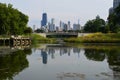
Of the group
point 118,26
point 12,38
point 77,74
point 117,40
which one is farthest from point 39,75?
point 118,26

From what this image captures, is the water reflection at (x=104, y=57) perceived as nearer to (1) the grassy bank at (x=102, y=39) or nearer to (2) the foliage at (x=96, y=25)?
(1) the grassy bank at (x=102, y=39)

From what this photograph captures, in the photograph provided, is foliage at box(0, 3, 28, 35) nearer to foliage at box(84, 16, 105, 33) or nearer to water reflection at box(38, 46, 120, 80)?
water reflection at box(38, 46, 120, 80)

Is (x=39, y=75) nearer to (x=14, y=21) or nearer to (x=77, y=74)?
(x=77, y=74)

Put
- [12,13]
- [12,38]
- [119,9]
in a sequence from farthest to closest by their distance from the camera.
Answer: [119,9]
[12,13]
[12,38]

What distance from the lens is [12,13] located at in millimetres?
110188

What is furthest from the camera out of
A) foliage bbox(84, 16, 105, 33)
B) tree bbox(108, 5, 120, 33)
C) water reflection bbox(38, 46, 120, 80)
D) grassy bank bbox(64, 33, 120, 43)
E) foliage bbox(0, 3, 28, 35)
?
foliage bbox(84, 16, 105, 33)

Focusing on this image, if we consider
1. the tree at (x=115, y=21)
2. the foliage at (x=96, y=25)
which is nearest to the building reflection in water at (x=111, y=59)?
the tree at (x=115, y=21)

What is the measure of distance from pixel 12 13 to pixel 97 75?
8265cm

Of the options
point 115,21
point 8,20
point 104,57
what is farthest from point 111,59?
point 115,21

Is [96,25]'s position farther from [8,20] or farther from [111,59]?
[111,59]

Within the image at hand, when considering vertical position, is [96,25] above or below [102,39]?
above

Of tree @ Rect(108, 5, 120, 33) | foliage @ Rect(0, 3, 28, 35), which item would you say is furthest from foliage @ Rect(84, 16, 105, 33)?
foliage @ Rect(0, 3, 28, 35)

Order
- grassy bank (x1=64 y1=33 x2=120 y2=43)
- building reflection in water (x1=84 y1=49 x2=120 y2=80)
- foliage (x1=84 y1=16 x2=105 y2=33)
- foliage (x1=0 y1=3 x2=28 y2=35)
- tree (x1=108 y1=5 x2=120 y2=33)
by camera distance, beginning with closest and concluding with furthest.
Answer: building reflection in water (x1=84 y1=49 x2=120 y2=80), foliage (x1=0 y1=3 x2=28 y2=35), grassy bank (x1=64 y1=33 x2=120 y2=43), tree (x1=108 y1=5 x2=120 y2=33), foliage (x1=84 y1=16 x2=105 y2=33)

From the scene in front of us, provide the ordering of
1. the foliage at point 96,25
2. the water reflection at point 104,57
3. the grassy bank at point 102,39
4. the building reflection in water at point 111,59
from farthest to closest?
1. the foliage at point 96,25
2. the grassy bank at point 102,39
3. the water reflection at point 104,57
4. the building reflection in water at point 111,59
